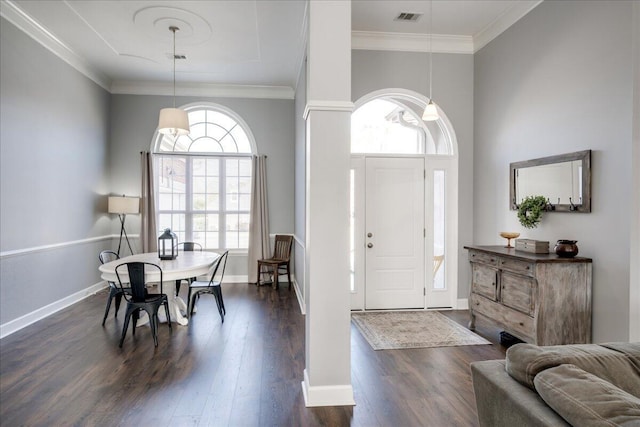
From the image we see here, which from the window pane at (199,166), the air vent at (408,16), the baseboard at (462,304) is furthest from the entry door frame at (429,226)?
the window pane at (199,166)

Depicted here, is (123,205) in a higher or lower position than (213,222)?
higher

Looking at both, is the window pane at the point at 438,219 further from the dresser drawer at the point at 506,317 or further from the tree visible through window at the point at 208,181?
the tree visible through window at the point at 208,181

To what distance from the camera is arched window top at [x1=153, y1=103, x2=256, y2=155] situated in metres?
6.63

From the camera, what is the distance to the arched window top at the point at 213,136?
663 cm

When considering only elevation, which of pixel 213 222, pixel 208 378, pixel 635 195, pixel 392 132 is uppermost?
pixel 392 132

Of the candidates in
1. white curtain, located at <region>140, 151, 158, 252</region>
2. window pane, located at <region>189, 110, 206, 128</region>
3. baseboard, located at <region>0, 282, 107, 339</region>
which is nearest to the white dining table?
baseboard, located at <region>0, 282, 107, 339</region>

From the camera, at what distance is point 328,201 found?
2.62 m

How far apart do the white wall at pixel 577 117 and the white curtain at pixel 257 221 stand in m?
3.70

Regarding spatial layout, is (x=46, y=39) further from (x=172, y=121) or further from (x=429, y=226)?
(x=429, y=226)

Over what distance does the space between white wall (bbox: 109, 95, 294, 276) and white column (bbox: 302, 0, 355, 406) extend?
13.7ft

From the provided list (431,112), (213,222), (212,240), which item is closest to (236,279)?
(212,240)

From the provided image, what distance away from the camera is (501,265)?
11.8ft

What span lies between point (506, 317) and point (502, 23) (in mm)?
3280

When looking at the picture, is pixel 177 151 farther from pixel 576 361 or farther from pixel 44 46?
pixel 576 361
